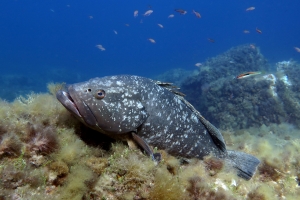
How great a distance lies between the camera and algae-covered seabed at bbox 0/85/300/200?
242 centimetres

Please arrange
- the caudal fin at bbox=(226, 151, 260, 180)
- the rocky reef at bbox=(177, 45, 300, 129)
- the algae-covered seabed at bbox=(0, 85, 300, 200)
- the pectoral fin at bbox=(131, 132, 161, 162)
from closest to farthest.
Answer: the algae-covered seabed at bbox=(0, 85, 300, 200)
the pectoral fin at bbox=(131, 132, 161, 162)
the caudal fin at bbox=(226, 151, 260, 180)
the rocky reef at bbox=(177, 45, 300, 129)

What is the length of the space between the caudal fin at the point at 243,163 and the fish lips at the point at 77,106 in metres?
3.10

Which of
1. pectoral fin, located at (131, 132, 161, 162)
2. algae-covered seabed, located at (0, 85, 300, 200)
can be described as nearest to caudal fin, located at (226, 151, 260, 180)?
algae-covered seabed, located at (0, 85, 300, 200)

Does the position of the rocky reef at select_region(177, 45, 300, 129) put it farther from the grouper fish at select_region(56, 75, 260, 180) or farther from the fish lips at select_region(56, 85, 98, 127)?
the fish lips at select_region(56, 85, 98, 127)

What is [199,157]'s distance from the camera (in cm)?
438

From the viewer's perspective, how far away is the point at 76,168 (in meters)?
2.70

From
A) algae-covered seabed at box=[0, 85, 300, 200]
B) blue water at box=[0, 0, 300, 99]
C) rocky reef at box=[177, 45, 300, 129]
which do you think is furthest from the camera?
blue water at box=[0, 0, 300, 99]

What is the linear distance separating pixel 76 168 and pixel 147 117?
1494 mm

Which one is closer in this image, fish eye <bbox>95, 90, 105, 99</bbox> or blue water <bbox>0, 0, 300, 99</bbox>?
fish eye <bbox>95, 90, 105, 99</bbox>

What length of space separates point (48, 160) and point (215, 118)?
43.9 ft

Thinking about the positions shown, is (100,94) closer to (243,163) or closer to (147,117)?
(147,117)

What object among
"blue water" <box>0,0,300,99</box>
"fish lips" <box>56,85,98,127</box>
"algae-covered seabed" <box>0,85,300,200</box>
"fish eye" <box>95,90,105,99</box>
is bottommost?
"algae-covered seabed" <box>0,85,300,200</box>

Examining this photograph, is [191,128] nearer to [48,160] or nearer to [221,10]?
[48,160]

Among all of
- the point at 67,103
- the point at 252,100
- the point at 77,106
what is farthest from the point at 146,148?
the point at 252,100
